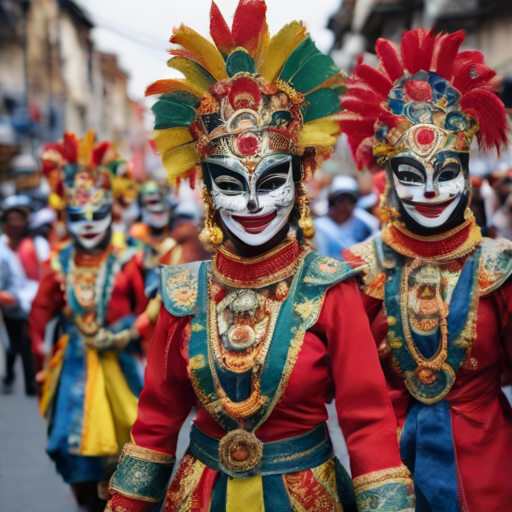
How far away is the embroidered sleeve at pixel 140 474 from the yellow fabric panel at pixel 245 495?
1.01ft

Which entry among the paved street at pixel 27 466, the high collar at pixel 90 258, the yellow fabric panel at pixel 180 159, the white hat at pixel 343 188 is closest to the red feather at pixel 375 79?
the yellow fabric panel at pixel 180 159

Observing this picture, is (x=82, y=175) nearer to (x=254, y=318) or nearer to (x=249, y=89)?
(x=249, y=89)

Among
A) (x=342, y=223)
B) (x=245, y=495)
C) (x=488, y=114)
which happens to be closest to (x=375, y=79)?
(x=488, y=114)

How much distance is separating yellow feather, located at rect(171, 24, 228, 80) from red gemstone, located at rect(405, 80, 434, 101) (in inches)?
44.2

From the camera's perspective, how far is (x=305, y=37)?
10.7 ft

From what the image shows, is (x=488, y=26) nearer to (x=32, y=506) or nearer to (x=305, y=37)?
(x=32, y=506)

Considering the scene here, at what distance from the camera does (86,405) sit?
578cm

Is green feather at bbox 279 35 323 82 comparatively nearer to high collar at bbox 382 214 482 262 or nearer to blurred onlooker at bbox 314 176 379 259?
high collar at bbox 382 214 482 262

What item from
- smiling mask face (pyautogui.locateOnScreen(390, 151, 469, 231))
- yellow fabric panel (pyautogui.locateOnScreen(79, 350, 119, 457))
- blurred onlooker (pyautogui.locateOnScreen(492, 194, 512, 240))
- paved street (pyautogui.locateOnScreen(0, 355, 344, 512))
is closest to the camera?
smiling mask face (pyautogui.locateOnScreen(390, 151, 469, 231))

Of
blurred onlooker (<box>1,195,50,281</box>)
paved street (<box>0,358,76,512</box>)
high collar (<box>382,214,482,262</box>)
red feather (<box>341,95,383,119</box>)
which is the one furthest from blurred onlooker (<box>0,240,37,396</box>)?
high collar (<box>382,214,482,262</box>)

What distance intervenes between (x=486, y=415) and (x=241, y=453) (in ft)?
4.36

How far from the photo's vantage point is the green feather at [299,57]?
3262mm

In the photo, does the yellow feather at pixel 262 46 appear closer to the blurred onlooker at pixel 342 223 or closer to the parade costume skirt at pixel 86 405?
the parade costume skirt at pixel 86 405

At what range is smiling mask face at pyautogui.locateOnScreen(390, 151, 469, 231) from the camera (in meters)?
3.92
